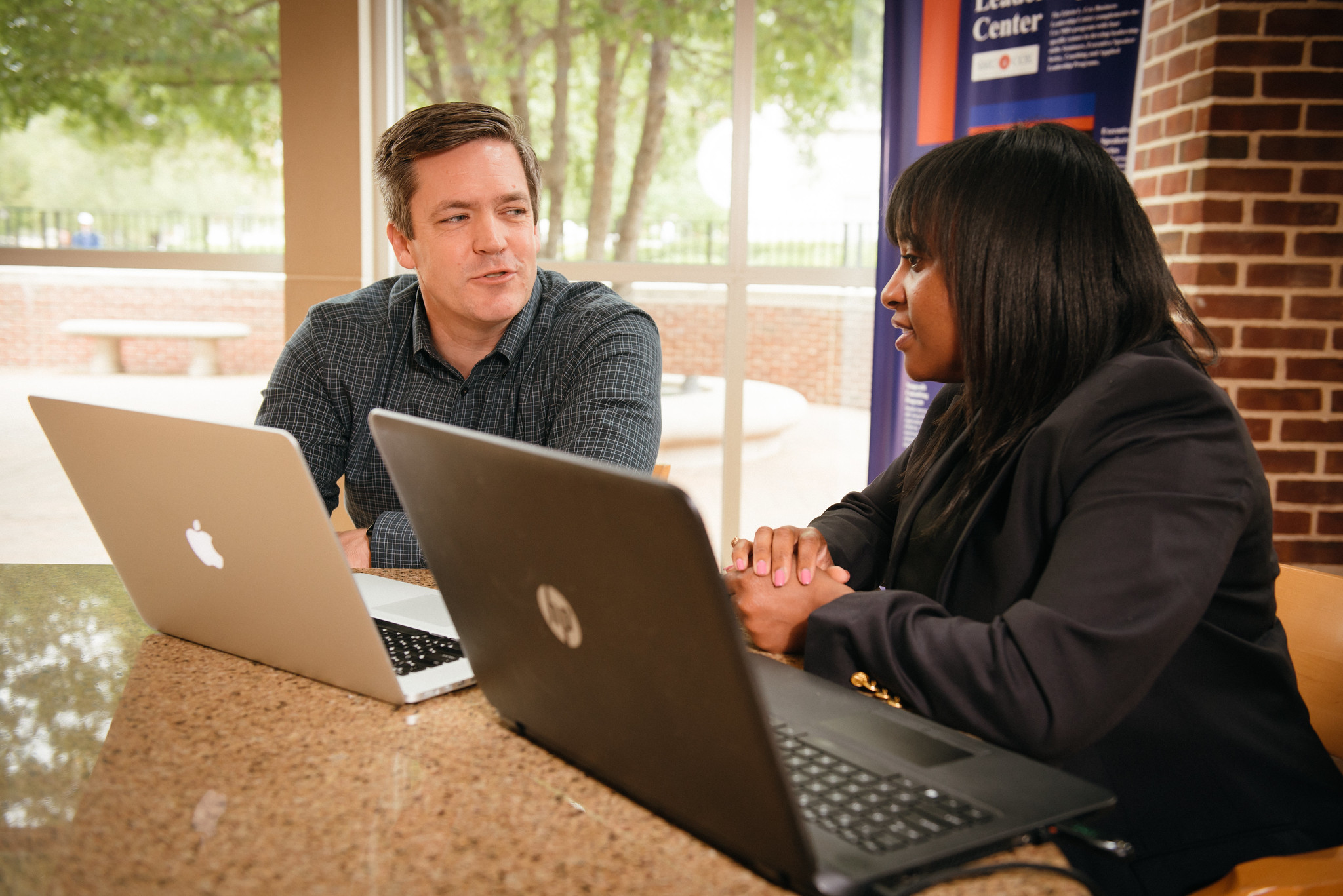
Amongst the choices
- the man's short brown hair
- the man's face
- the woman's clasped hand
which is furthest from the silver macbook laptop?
the man's short brown hair

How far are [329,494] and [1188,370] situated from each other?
1383mm

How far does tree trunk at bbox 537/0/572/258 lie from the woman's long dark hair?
2746 millimetres

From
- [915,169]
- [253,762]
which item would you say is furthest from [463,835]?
[915,169]

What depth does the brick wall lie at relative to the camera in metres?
3.69

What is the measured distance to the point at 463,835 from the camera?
659 millimetres

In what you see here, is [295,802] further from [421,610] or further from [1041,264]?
[1041,264]

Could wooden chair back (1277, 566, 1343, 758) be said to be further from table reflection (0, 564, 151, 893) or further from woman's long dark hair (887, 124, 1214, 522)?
table reflection (0, 564, 151, 893)

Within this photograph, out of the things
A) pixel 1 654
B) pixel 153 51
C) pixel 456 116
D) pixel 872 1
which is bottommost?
pixel 1 654

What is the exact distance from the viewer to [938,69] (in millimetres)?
3086

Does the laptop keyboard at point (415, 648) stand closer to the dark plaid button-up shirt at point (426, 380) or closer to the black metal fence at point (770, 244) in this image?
the dark plaid button-up shirt at point (426, 380)

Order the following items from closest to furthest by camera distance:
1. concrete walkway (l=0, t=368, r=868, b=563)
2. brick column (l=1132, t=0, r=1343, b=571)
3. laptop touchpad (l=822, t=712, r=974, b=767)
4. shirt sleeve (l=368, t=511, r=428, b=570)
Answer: laptop touchpad (l=822, t=712, r=974, b=767) < shirt sleeve (l=368, t=511, r=428, b=570) < brick column (l=1132, t=0, r=1343, b=571) < concrete walkway (l=0, t=368, r=868, b=563)

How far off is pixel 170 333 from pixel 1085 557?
12.3 feet

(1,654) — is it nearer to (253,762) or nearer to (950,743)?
(253,762)

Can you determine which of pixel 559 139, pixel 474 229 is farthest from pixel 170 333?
pixel 474 229
